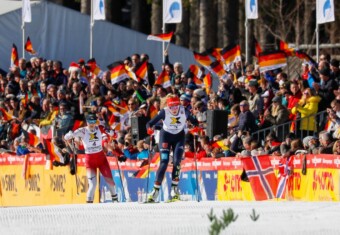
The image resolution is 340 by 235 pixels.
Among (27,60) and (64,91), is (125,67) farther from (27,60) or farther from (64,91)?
(27,60)

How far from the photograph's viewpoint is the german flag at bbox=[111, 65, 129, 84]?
3123cm

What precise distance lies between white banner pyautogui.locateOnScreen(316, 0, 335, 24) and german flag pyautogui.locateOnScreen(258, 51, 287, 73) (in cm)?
114

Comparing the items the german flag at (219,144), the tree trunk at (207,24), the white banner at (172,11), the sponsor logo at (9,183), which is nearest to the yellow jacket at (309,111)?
the german flag at (219,144)

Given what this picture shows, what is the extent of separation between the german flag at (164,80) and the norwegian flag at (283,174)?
633 cm

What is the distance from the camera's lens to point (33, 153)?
3045 cm

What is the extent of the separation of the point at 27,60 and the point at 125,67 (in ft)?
24.0

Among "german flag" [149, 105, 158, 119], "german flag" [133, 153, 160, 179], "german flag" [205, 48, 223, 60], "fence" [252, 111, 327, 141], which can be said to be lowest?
"german flag" [133, 153, 160, 179]

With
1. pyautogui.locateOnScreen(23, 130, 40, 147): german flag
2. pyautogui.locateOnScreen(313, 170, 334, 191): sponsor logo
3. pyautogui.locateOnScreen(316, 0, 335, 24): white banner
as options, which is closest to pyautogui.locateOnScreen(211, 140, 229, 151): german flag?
pyautogui.locateOnScreen(313, 170, 334, 191): sponsor logo

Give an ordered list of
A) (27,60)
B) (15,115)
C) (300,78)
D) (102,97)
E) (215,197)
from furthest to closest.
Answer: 1. (27,60)
2. (15,115)
3. (102,97)
4. (300,78)
5. (215,197)

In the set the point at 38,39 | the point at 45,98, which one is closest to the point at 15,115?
the point at 45,98

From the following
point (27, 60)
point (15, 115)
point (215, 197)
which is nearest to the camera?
point (215, 197)

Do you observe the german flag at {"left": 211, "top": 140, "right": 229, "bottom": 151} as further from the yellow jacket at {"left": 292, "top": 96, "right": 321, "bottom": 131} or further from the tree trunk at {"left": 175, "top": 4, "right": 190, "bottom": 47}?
the tree trunk at {"left": 175, "top": 4, "right": 190, "bottom": 47}

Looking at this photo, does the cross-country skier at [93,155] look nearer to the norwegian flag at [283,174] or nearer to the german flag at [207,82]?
the norwegian flag at [283,174]

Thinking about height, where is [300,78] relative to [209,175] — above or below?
above
